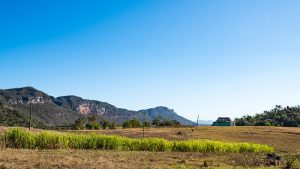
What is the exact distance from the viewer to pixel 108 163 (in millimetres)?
23797

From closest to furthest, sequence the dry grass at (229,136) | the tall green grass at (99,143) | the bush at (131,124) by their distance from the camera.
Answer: the tall green grass at (99,143) → the dry grass at (229,136) → the bush at (131,124)

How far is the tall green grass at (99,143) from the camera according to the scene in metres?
34.0

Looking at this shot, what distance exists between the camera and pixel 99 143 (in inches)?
1454

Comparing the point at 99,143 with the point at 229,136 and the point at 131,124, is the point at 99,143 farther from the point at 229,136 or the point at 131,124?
the point at 131,124

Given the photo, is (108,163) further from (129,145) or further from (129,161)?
(129,145)

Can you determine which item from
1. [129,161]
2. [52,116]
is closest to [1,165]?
[129,161]

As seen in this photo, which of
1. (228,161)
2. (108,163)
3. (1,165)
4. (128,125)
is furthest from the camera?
(128,125)

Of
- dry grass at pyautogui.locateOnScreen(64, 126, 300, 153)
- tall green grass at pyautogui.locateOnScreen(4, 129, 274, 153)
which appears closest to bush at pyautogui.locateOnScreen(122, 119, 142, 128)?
dry grass at pyautogui.locateOnScreen(64, 126, 300, 153)

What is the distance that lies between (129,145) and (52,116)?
156m

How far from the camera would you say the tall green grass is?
3400 cm

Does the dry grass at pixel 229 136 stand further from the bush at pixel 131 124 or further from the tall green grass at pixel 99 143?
the bush at pixel 131 124

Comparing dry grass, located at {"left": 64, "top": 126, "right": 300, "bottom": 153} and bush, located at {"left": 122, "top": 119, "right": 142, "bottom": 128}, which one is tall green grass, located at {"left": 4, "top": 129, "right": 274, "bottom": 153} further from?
bush, located at {"left": 122, "top": 119, "right": 142, "bottom": 128}

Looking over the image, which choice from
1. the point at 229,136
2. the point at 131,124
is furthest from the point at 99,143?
the point at 131,124

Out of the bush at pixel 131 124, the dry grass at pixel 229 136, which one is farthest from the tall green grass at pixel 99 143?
the bush at pixel 131 124
